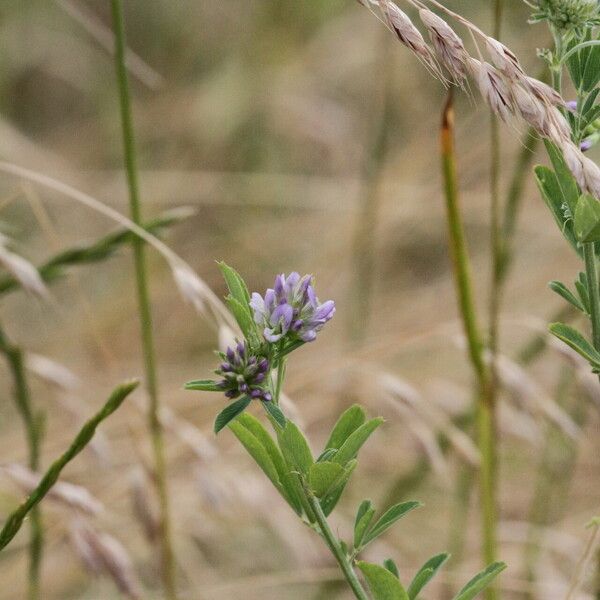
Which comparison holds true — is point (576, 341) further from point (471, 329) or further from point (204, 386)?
point (471, 329)

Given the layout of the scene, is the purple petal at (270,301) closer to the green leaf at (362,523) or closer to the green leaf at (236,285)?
the green leaf at (236,285)

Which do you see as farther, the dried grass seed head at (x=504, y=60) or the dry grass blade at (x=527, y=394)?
the dry grass blade at (x=527, y=394)

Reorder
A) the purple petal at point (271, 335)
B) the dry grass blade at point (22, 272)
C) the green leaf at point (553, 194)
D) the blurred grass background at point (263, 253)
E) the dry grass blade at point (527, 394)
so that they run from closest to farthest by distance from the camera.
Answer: the purple petal at point (271, 335), the green leaf at point (553, 194), the dry grass blade at point (22, 272), the dry grass blade at point (527, 394), the blurred grass background at point (263, 253)

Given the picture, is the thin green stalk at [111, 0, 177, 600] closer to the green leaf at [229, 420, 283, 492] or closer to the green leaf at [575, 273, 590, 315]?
the green leaf at [229, 420, 283, 492]

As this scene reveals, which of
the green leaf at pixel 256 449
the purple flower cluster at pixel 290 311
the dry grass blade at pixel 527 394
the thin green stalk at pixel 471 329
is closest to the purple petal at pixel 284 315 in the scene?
the purple flower cluster at pixel 290 311

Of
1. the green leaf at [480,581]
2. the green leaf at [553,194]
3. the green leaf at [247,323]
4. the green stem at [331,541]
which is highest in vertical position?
the green leaf at [553,194]

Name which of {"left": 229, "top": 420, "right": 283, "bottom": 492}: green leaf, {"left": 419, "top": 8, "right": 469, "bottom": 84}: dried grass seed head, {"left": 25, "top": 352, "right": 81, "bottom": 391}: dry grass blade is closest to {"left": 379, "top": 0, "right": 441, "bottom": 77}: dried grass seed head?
{"left": 419, "top": 8, "right": 469, "bottom": 84}: dried grass seed head
